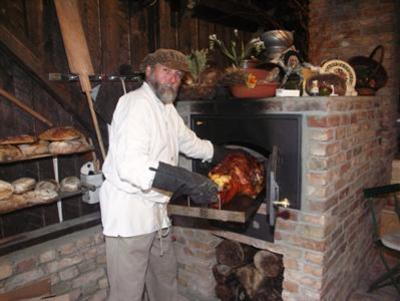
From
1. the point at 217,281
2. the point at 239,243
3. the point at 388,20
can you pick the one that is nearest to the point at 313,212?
the point at 239,243

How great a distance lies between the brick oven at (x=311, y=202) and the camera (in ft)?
7.07

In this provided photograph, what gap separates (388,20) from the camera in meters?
3.24

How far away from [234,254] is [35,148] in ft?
5.96

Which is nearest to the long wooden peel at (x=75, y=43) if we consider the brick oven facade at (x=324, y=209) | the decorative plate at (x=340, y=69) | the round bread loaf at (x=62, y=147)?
the round bread loaf at (x=62, y=147)

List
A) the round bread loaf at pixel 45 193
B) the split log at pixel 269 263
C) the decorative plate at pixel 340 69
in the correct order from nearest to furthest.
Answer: the round bread loaf at pixel 45 193 → the split log at pixel 269 263 → the decorative plate at pixel 340 69

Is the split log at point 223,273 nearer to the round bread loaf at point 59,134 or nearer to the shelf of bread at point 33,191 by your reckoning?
the shelf of bread at point 33,191

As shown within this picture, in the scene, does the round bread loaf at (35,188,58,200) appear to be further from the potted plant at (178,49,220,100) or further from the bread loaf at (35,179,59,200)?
the potted plant at (178,49,220,100)

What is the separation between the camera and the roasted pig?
2.07 m

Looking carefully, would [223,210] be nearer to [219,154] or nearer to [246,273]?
[219,154]

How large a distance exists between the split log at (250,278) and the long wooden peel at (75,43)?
174cm

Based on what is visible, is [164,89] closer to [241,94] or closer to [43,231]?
[241,94]

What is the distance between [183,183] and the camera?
1.75 meters

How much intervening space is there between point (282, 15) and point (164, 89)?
2.95 meters

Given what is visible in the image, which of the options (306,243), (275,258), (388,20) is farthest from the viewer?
(388,20)
